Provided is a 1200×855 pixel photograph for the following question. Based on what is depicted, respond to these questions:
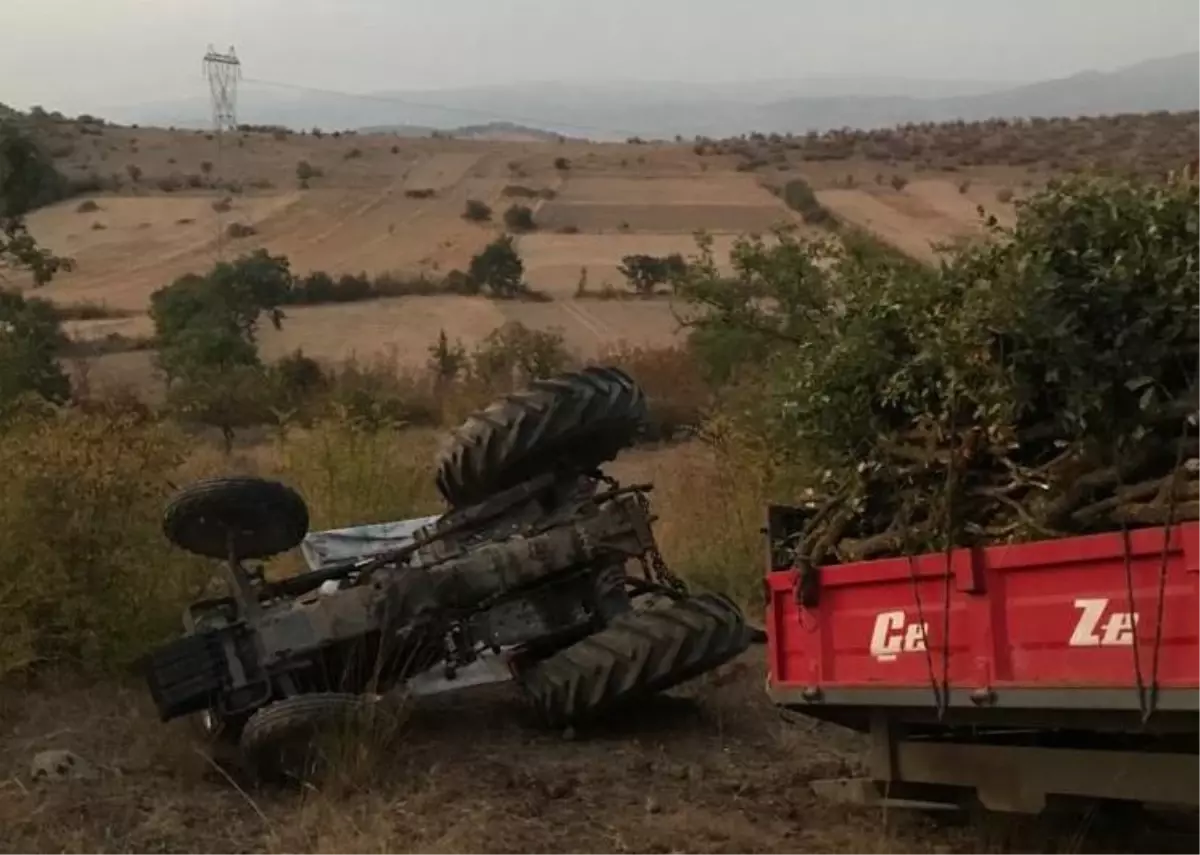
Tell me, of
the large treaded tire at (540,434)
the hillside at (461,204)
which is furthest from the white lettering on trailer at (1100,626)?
the hillside at (461,204)

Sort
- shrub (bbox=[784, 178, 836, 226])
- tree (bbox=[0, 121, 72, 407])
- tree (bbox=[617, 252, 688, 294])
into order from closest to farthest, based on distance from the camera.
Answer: tree (bbox=[0, 121, 72, 407]) < tree (bbox=[617, 252, 688, 294]) < shrub (bbox=[784, 178, 836, 226])

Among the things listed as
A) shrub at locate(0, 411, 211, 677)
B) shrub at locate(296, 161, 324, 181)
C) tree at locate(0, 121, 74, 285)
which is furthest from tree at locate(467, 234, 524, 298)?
shrub at locate(0, 411, 211, 677)

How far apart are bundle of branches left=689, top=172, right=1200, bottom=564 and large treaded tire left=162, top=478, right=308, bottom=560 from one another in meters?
2.99

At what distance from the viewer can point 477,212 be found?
56344mm

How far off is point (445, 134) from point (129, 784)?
266ft

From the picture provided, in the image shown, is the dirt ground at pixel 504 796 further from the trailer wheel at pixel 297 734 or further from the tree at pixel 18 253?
the tree at pixel 18 253

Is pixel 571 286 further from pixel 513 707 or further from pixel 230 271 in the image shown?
pixel 513 707

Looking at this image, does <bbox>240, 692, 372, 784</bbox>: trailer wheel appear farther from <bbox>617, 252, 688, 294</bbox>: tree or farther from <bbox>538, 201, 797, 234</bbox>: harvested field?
<bbox>538, 201, 797, 234</bbox>: harvested field

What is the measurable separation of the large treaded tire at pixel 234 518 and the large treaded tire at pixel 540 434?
33.9 inches

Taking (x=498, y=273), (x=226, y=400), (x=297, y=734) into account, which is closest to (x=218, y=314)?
(x=226, y=400)

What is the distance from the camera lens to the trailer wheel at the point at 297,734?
7059mm

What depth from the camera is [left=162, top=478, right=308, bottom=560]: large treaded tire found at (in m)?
8.01

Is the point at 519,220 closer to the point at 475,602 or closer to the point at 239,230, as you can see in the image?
the point at 239,230

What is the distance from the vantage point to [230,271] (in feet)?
117
